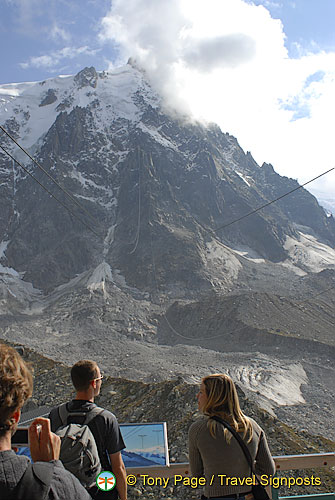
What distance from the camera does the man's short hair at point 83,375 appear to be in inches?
104

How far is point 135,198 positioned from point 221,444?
7889 centimetres

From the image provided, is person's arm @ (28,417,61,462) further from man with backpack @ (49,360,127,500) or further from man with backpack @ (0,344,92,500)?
man with backpack @ (49,360,127,500)

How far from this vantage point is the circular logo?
96.3 inches

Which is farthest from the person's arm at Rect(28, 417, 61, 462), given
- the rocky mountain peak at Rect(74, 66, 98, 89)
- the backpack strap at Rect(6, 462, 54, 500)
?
the rocky mountain peak at Rect(74, 66, 98, 89)

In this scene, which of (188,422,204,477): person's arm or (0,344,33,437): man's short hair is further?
(188,422,204,477): person's arm

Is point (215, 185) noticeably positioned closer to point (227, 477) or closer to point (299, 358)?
point (299, 358)

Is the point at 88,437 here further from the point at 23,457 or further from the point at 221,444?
the point at 23,457

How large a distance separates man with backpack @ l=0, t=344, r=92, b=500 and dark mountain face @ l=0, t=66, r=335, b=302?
2189 inches

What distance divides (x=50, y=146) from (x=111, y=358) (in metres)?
69.9

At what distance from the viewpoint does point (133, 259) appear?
64375 mm

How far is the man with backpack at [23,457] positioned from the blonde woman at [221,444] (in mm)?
994

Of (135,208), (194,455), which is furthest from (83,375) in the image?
(135,208)

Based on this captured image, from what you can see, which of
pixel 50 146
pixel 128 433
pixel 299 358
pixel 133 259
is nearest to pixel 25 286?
pixel 133 259

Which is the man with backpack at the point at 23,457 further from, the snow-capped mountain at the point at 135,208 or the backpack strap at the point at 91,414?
the snow-capped mountain at the point at 135,208
